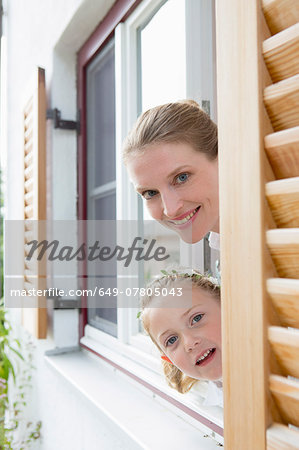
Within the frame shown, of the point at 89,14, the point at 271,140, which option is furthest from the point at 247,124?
the point at 89,14

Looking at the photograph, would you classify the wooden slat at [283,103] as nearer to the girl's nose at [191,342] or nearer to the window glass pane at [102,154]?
the girl's nose at [191,342]

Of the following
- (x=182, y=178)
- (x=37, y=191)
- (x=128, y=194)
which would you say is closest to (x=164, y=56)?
(x=128, y=194)

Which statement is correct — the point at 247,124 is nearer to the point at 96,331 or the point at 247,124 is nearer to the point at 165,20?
the point at 165,20

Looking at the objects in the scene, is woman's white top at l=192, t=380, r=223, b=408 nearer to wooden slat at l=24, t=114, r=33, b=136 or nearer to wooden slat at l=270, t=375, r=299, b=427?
wooden slat at l=270, t=375, r=299, b=427

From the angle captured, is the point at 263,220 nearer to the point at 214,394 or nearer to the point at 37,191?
the point at 214,394

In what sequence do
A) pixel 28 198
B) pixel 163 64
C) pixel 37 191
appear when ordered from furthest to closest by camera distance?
pixel 28 198 < pixel 37 191 < pixel 163 64

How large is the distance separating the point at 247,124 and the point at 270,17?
0.48 ft

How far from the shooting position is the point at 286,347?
1.85 ft

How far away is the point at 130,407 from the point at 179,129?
0.96 meters

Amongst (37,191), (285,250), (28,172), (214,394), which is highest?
(28,172)

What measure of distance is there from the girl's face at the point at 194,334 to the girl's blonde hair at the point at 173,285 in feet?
0.06

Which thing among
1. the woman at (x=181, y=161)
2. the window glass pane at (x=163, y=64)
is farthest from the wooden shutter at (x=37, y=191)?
the woman at (x=181, y=161)

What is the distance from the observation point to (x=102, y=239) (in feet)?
7.04

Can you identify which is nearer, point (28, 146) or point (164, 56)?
point (164, 56)
